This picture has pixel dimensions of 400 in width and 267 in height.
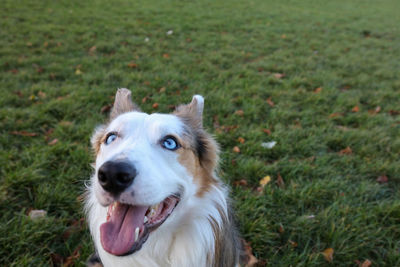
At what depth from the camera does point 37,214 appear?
2.42 m

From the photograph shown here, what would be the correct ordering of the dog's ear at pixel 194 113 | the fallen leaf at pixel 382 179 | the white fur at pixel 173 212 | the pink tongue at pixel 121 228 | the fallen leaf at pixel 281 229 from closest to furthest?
the pink tongue at pixel 121 228, the white fur at pixel 173 212, the dog's ear at pixel 194 113, the fallen leaf at pixel 281 229, the fallen leaf at pixel 382 179

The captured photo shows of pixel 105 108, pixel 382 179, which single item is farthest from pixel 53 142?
pixel 382 179

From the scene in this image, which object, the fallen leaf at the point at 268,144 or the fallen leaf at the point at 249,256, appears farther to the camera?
the fallen leaf at the point at 268,144

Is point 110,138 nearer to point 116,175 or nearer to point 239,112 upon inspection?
point 116,175

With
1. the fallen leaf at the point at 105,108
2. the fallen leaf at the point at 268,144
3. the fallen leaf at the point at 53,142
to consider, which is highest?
the fallen leaf at the point at 105,108

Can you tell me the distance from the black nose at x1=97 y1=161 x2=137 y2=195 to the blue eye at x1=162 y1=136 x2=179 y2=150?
1.40ft

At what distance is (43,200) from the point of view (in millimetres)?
2553

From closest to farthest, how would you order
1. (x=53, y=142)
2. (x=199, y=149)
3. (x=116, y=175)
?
1. (x=116, y=175)
2. (x=199, y=149)
3. (x=53, y=142)

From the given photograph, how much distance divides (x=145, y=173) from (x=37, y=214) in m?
1.62

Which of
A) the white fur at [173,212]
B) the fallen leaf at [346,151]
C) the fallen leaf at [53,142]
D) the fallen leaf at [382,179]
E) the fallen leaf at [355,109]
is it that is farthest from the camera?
the fallen leaf at [355,109]

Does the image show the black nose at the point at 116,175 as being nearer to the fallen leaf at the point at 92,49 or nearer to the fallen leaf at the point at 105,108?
the fallen leaf at the point at 105,108

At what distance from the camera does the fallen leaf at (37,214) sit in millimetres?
2373

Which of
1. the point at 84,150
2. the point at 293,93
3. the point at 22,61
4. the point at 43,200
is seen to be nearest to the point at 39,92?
the point at 22,61

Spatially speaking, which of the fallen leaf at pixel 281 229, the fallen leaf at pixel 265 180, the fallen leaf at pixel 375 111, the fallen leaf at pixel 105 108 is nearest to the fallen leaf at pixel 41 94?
the fallen leaf at pixel 105 108
